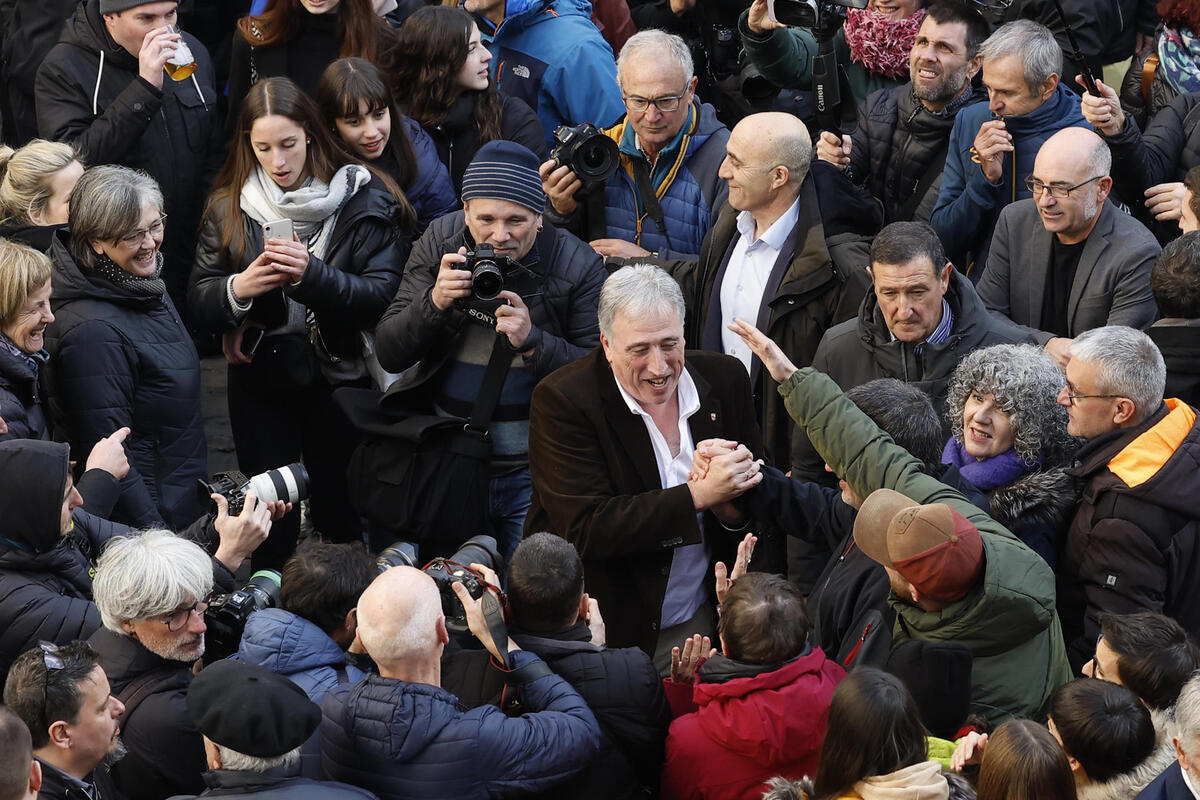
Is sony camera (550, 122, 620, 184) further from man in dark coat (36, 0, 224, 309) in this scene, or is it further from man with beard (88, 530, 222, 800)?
man with beard (88, 530, 222, 800)

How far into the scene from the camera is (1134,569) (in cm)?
379

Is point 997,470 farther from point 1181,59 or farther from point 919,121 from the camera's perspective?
point 1181,59

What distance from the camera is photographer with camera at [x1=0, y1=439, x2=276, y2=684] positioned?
12.6 ft

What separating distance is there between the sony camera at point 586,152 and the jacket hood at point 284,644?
2.30 metres

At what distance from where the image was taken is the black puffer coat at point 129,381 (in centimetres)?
479

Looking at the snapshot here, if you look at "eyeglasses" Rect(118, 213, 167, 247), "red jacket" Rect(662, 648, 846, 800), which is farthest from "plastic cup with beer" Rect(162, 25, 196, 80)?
"red jacket" Rect(662, 648, 846, 800)

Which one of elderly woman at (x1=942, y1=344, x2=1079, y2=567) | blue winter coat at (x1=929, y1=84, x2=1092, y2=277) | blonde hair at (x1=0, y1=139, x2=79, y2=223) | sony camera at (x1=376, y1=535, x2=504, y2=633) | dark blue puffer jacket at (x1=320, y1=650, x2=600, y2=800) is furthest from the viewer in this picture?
blue winter coat at (x1=929, y1=84, x2=1092, y2=277)

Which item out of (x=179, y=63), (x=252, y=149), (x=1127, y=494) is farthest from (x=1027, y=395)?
(x=179, y=63)

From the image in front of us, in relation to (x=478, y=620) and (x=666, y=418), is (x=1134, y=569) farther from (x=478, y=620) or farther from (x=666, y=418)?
(x=478, y=620)

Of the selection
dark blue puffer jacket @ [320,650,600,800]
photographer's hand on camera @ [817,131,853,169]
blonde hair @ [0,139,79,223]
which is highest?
photographer's hand on camera @ [817,131,853,169]

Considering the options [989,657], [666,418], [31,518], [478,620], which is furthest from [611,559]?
[31,518]

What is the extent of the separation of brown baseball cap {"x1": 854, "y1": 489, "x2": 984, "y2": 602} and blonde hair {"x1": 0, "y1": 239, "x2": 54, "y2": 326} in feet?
8.74

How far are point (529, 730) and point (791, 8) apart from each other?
11.1 ft

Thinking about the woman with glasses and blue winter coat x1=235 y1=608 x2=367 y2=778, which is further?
the woman with glasses
